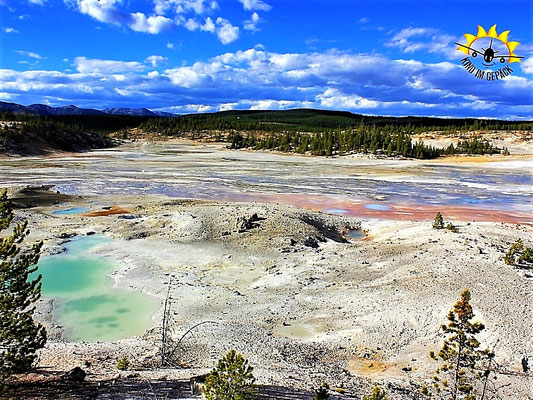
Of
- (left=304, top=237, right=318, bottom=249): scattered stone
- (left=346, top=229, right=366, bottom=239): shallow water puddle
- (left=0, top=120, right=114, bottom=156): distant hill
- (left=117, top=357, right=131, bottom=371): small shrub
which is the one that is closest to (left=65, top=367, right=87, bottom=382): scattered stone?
(left=117, top=357, right=131, bottom=371): small shrub

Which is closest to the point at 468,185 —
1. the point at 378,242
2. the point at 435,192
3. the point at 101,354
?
the point at 435,192

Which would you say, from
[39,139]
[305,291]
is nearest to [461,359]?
[305,291]

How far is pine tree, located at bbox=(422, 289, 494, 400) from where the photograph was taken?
20.0 feet

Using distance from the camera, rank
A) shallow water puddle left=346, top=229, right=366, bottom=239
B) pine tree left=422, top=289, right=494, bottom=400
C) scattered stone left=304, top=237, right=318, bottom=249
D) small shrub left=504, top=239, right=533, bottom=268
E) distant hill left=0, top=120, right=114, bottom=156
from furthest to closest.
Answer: distant hill left=0, top=120, right=114, bottom=156, shallow water puddle left=346, top=229, right=366, bottom=239, scattered stone left=304, top=237, right=318, bottom=249, small shrub left=504, top=239, right=533, bottom=268, pine tree left=422, top=289, right=494, bottom=400

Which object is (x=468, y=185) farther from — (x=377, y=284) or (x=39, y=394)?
(x=39, y=394)

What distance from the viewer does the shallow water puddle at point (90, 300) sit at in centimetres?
1084

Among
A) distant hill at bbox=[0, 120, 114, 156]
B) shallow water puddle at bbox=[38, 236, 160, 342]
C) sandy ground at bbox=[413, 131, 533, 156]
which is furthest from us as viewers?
sandy ground at bbox=[413, 131, 533, 156]

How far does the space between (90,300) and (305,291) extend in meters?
5.98

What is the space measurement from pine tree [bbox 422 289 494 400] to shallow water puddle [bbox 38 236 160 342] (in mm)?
6658

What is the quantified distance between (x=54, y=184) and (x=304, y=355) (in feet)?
100.0

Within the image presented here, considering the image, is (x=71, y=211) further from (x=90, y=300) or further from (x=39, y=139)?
(x=39, y=139)

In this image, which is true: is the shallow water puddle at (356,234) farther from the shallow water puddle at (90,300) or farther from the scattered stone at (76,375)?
the scattered stone at (76,375)

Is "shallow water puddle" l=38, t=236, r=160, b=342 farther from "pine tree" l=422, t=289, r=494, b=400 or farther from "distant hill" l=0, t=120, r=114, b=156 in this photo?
"distant hill" l=0, t=120, r=114, b=156

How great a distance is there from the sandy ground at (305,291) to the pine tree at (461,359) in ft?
1.68
